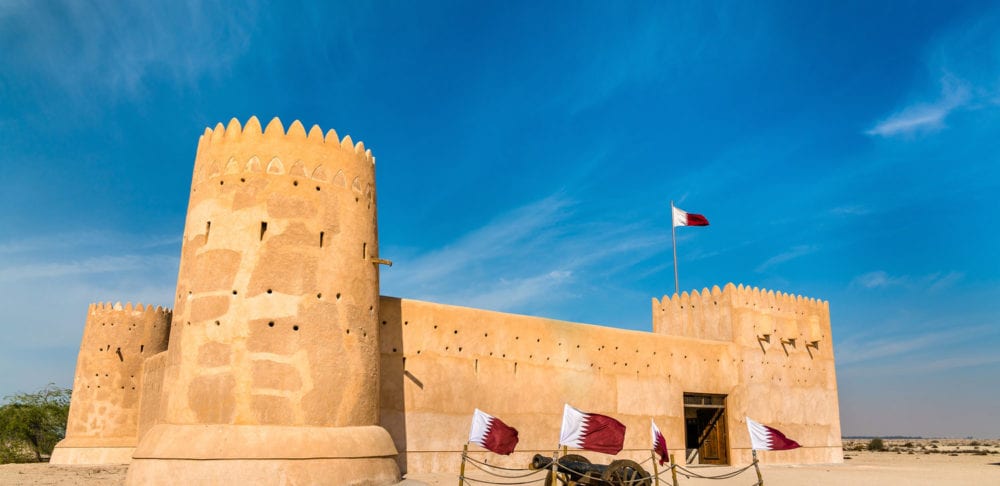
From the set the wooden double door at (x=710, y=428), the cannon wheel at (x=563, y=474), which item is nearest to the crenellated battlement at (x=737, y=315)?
the wooden double door at (x=710, y=428)

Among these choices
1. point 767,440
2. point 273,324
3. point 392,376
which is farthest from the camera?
point 392,376

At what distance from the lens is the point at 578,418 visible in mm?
12906

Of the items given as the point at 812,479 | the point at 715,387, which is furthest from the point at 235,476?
the point at 715,387

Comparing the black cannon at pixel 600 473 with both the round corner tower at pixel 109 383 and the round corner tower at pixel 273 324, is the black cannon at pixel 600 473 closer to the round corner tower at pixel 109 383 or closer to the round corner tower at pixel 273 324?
the round corner tower at pixel 273 324

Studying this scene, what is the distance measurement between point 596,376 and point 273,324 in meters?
9.68

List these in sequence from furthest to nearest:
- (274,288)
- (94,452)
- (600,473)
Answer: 1. (94,452)
2. (274,288)
3. (600,473)

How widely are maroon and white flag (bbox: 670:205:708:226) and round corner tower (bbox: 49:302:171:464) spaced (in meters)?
18.0

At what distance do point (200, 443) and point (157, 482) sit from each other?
843mm

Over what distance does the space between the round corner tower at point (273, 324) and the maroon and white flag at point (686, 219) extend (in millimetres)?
15230

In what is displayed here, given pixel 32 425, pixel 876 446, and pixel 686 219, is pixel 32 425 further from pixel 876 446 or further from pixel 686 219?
pixel 876 446

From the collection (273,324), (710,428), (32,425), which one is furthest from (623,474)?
(32,425)

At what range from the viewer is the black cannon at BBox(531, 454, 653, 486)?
12.2 metres

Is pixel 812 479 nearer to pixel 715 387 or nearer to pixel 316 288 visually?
pixel 715 387

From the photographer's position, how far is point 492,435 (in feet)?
41.9
